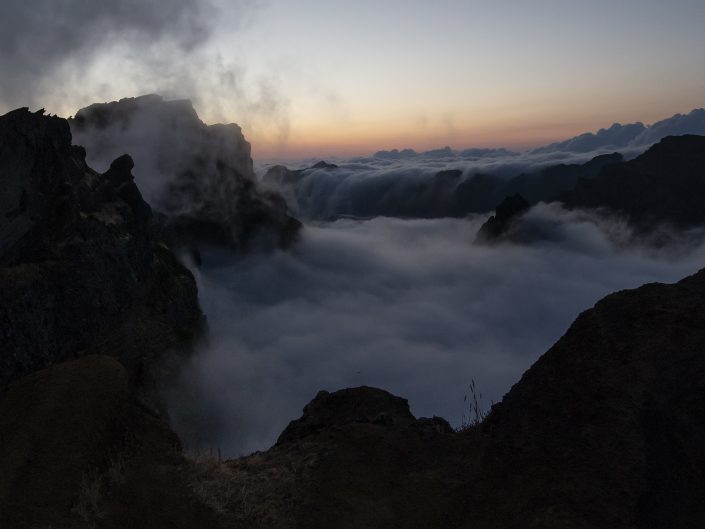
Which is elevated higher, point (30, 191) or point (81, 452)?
point (30, 191)

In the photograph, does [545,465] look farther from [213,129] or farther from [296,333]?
[213,129]

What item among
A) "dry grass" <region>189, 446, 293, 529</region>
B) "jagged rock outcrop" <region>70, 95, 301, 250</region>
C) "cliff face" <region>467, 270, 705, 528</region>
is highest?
"jagged rock outcrop" <region>70, 95, 301, 250</region>

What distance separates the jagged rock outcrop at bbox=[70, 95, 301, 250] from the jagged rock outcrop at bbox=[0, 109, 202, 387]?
39.3m

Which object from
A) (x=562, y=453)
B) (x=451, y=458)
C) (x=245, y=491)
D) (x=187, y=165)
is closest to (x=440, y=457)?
(x=451, y=458)

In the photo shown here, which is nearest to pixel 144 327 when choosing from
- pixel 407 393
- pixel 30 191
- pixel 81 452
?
pixel 30 191

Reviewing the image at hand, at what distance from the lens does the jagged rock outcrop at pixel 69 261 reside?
132 feet

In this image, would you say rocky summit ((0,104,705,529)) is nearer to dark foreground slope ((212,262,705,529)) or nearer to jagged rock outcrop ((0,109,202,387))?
dark foreground slope ((212,262,705,529))

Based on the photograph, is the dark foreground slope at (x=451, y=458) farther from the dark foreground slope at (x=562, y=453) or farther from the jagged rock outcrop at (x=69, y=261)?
the jagged rock outcrop at (x=69, y=261)

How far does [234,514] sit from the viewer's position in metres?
13.3

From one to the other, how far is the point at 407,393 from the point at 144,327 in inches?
2797

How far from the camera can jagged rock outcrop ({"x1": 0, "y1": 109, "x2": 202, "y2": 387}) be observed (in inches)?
1581

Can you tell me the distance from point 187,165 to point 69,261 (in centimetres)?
8875

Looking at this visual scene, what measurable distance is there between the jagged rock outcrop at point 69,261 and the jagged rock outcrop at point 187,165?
39.3 m

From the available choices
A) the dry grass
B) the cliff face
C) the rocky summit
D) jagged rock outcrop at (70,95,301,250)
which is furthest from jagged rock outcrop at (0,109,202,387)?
jagged rock outcrop at (70,95,301,250)
